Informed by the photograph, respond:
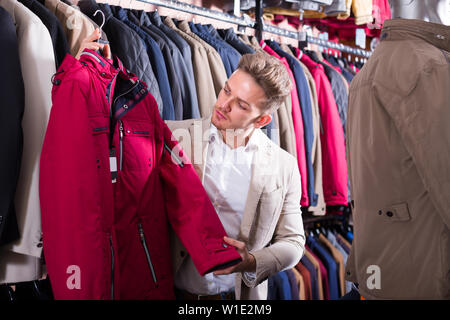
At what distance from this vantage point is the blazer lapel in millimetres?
1453

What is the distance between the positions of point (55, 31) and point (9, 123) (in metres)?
0.39

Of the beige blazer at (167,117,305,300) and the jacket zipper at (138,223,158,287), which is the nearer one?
the jacket zipper at (138,223,158,287)

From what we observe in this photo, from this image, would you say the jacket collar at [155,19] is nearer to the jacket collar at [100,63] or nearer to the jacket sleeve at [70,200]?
the jacket collar at [100,63]

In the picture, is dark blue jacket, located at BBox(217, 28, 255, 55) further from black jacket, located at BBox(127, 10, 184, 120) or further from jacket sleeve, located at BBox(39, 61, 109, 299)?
jacket sleeve, located at BBox(39, 61, 109, 299)

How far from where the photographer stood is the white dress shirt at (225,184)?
4.82 ft

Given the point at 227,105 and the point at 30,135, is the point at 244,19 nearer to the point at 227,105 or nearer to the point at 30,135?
the point at 227,105

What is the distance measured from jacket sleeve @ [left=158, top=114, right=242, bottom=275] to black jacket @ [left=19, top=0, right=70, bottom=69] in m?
0.42

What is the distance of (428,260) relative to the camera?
44.7 inches

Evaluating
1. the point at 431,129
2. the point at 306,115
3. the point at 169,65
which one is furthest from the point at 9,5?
the point at 306,115

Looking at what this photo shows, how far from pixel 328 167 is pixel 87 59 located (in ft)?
4.95

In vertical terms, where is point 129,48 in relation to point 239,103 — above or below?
above

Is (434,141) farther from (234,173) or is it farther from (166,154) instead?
(166,154)

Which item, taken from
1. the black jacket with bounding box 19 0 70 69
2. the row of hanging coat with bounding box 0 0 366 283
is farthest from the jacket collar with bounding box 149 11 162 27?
the black jacket with bounding box 19 0 70 69

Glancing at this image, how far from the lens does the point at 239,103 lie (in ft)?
4.74
